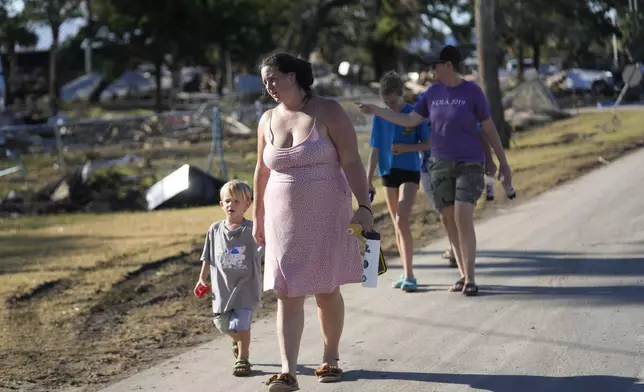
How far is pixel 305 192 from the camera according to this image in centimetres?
568

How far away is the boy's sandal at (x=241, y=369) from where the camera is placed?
648 centimetres

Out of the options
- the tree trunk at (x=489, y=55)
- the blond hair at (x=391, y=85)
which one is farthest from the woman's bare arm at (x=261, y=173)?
the tree trunk at (x=489, y=55)

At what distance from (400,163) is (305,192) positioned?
326 centimetres

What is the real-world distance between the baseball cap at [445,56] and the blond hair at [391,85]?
1.27 feet

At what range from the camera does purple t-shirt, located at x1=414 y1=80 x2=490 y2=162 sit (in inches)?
321

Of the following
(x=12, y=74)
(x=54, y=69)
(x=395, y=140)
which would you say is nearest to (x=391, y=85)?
(x=395, y=140)

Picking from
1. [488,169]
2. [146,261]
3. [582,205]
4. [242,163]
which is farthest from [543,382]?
[242,163]

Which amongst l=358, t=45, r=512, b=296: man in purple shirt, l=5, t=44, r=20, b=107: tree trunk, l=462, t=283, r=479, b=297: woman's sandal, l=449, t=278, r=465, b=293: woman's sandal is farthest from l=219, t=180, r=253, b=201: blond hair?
l=5, t=44, r=20, b=107: tree trunk

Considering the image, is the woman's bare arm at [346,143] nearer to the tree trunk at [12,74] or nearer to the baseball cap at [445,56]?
the baseball cap at [445,56]

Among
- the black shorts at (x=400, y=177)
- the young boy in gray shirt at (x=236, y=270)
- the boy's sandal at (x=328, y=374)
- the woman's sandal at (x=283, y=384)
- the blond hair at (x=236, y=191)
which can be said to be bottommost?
the boy's sandal at (x=328, y=374)

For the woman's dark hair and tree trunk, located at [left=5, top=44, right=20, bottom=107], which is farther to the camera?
tree trunk, located at [left=5, top=44, right=20, bottom=107]

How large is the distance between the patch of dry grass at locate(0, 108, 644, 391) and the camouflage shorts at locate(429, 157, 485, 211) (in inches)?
64.8

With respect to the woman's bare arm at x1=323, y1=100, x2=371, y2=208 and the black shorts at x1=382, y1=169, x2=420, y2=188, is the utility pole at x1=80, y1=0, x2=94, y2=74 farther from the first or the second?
the woman's bare arm at x1=323, y1=100, x2=371, y2=208

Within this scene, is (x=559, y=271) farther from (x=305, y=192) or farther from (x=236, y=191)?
(x=305, y=192)
